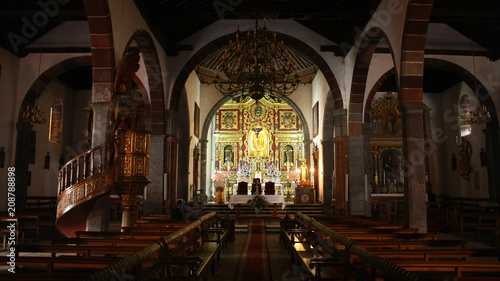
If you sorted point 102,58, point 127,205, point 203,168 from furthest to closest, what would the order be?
point 203,168
point 102,58
point 127,205

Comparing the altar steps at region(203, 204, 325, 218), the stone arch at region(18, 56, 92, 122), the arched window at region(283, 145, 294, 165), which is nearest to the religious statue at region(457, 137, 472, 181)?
the altar steps at region(203, 204, 325, 218)

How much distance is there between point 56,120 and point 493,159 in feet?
53.1

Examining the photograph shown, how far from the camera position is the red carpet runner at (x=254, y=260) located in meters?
5.75

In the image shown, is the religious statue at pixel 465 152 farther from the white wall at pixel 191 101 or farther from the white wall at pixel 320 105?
the white wall at pixel 191 101

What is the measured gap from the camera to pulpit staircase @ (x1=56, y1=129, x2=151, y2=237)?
6707mm

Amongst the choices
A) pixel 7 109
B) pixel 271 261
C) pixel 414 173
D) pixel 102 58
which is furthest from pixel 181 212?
pixel 7 109

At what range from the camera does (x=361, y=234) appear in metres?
5.62

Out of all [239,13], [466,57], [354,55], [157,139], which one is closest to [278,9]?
[239,13]

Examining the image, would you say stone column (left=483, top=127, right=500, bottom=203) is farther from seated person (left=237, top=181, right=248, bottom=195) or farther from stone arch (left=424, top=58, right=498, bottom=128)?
seated person (left=237, top=181, right=248, bottom=195)

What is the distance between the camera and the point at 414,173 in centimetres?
774

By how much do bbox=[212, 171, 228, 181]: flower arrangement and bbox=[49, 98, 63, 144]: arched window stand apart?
343 inches

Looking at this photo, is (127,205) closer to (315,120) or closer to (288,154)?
(315,120)

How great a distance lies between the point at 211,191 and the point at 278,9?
1403cm

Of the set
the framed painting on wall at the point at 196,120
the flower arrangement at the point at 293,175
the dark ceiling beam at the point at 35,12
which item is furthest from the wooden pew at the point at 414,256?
the flower arrangement at the point at 293,175
